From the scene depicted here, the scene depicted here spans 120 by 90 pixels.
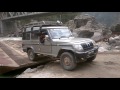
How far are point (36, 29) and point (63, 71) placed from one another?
3.05m

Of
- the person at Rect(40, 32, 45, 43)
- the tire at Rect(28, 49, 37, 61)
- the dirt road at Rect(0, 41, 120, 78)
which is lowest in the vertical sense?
the dirt road at Rect(0, 41, 120, 78)

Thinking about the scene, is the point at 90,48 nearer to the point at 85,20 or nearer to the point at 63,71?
the point at 63,71

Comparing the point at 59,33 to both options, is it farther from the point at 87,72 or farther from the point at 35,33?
the point at 87,72

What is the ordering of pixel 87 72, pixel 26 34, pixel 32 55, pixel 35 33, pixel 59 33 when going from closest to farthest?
pixel 87 72, pixel 59 33, pixel 35 33, pixel 32 55, pixel 26 34

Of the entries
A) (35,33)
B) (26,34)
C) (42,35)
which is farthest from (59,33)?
(26,34)

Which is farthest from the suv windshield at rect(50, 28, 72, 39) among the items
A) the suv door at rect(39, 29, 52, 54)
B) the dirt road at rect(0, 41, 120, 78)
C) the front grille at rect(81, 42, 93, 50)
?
the dirt road at rect(0, 41, 120, 78)

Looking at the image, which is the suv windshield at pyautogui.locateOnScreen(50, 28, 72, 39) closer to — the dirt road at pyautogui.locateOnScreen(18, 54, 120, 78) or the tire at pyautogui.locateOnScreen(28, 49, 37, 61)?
the dirt road at pyautogui.locateOnScreen(18, 54, 120, 78)

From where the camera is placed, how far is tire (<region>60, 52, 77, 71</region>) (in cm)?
803

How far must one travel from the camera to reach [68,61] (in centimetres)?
822

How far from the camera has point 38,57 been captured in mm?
10930

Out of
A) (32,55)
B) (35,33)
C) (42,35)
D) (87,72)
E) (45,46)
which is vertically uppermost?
(35,33)

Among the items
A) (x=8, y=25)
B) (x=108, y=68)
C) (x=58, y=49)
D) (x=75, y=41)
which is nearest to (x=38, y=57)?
(x=58, y=49)

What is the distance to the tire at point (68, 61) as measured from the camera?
8031 millimetres

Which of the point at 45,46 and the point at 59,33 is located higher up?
the point at 59,33
